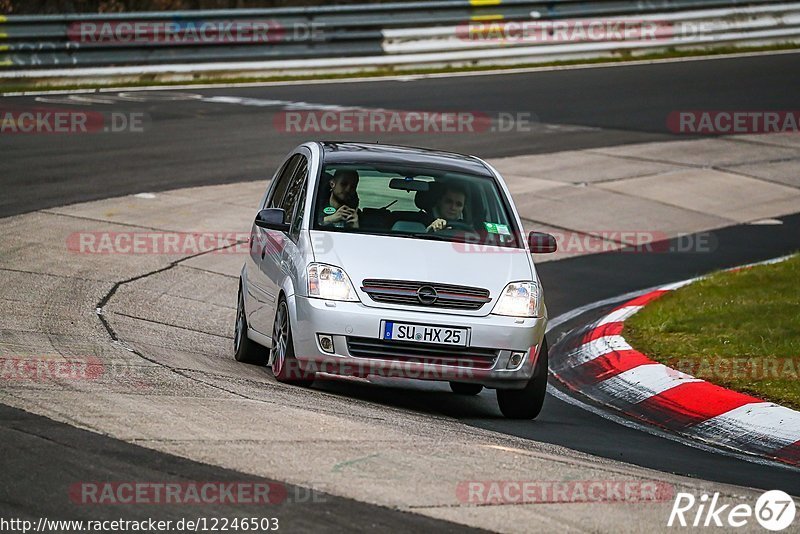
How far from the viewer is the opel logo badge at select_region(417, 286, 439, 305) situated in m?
8.34

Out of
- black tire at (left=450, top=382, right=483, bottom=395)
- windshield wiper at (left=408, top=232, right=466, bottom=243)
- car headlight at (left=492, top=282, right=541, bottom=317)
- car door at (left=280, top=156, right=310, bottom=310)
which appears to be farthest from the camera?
black tire at (left=450, top=382, right=483, bottom=395)

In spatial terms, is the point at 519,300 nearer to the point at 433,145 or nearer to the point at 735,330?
the point at 735,330

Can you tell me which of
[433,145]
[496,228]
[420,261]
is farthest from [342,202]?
[433,145]

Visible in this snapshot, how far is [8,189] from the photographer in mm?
15805

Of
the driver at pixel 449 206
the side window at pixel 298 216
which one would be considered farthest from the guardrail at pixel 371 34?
the driver at pixel 449 206

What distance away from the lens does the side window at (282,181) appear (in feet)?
33.6

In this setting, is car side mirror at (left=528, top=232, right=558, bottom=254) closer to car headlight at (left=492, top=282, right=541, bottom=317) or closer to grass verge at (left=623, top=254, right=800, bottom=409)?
car headlight at (left=492, top=282, right=541, bottom=317)

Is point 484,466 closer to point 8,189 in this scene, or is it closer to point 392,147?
point 392,147

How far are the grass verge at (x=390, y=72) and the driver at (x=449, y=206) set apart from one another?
1576 cm

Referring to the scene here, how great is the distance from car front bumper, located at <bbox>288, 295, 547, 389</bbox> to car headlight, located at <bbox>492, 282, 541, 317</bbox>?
0.25 ft

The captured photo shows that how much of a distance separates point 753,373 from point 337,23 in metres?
17.8

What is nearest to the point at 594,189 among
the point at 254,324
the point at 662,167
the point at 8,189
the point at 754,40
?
the point at 662,167

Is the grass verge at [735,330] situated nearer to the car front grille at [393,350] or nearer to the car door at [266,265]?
the car front grille at [393,350]

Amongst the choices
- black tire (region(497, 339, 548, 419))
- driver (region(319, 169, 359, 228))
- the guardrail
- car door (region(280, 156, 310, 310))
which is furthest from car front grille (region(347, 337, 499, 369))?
the guardrail
